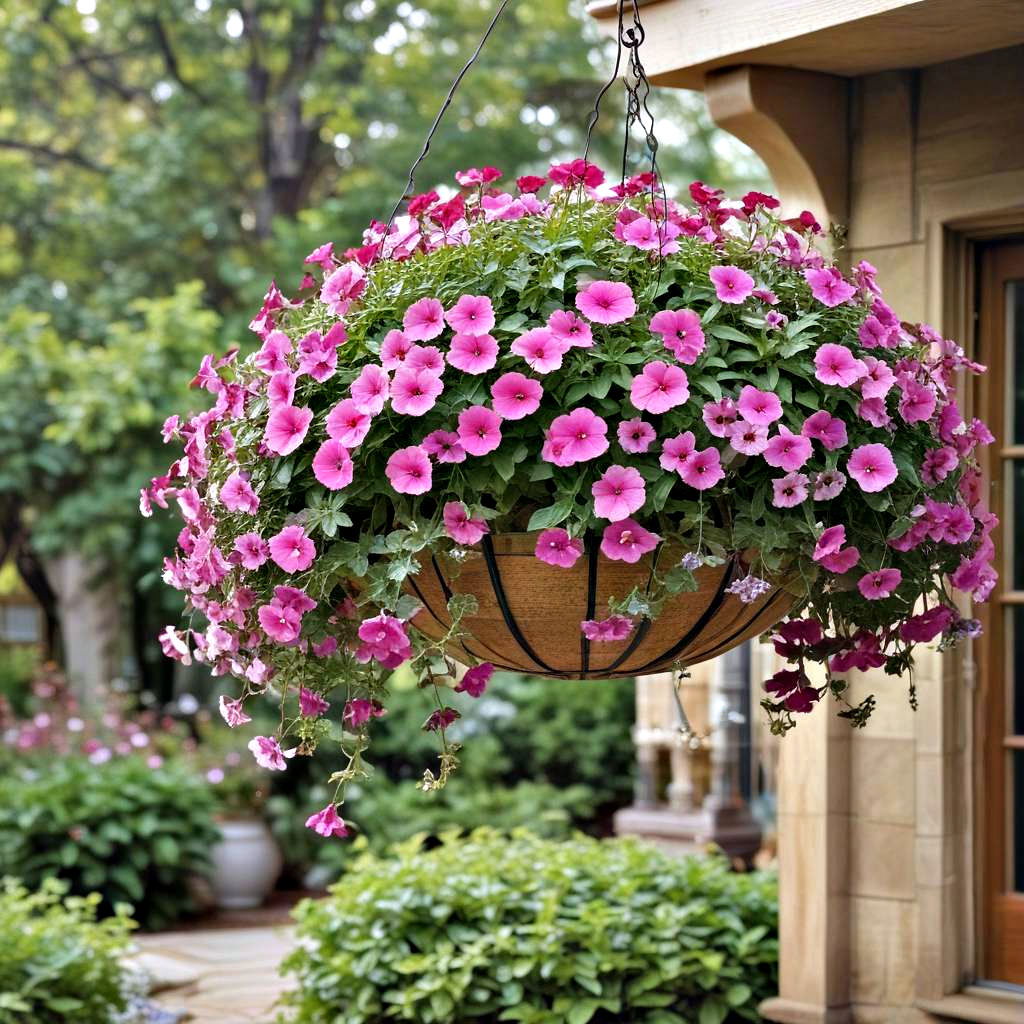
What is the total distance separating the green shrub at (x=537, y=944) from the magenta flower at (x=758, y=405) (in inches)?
79.0

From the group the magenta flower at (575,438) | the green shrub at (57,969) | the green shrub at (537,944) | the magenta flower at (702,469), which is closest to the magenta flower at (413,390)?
the magenta flower at (575,438)

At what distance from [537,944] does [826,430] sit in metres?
2.04

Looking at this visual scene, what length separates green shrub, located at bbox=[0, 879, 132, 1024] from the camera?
3502mm

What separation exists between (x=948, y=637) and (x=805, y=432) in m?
0.42

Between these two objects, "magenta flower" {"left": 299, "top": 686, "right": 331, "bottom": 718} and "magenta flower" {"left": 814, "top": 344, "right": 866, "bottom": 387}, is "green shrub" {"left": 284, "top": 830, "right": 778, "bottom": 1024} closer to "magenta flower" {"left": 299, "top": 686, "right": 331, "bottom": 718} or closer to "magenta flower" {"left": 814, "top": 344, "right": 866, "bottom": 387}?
"magenta flower" {"left": 299, "top": 686, "right": 331, "bottom": 718}

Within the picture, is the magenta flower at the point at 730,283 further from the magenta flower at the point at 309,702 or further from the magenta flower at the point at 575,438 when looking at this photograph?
the magenta flower at the point at 309,702

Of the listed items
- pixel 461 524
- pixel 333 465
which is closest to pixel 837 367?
pixel 461 524

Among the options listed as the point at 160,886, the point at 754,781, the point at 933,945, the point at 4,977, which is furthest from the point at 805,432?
the point at 160,886

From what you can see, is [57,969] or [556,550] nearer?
[556,550]

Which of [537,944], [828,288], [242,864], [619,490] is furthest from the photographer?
[242,864]

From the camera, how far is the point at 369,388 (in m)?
1.42

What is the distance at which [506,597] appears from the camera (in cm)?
148

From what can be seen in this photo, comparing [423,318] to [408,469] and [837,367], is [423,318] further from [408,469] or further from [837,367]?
[837,367]

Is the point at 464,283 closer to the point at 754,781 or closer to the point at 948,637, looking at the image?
the point at 948,637
